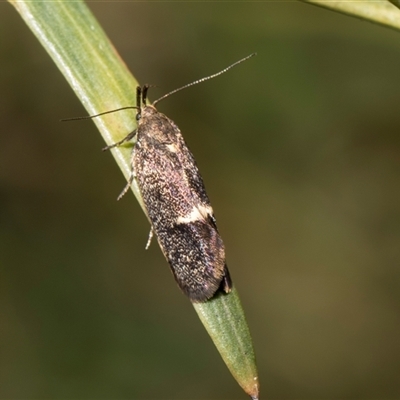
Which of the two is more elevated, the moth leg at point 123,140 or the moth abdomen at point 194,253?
the moth leg at point 123,140

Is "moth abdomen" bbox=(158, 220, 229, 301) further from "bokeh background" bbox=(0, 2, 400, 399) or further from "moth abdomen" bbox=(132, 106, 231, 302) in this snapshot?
"bokeh background" bbox=(0, 2, 400, 399)

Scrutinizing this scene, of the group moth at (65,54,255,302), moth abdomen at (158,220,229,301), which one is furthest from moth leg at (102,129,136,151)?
moth abdomen at (158,220,229,301)

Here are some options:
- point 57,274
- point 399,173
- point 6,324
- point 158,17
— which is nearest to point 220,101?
point 158,17

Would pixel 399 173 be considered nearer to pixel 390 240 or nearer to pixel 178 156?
pixel 390 240

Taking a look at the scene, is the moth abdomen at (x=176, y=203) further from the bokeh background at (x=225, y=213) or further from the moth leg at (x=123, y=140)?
the bokeh background at (x=225, y=213)

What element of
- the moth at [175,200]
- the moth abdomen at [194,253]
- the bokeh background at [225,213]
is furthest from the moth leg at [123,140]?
the bokeh background at [225,213]

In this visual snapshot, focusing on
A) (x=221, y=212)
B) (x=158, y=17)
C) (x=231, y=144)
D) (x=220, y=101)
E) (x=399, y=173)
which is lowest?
(x=399, y=173)
